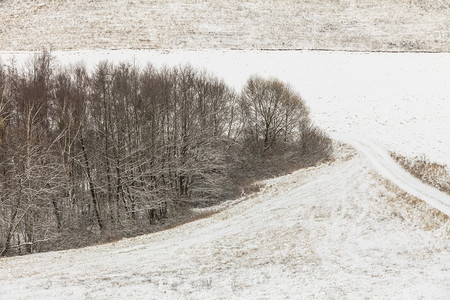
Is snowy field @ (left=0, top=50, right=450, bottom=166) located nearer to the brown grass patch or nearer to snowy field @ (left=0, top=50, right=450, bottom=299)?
snowy field @ (left=0, top=50, right=450, bottom=299)

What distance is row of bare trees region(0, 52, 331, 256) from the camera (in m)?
24.9

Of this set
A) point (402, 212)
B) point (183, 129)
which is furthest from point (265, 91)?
point (402, 212)

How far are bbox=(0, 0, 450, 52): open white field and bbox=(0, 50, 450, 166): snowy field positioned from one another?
10.8ft

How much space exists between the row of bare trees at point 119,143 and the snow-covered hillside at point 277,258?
5332mm

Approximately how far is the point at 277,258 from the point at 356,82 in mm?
34266

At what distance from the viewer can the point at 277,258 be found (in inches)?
748

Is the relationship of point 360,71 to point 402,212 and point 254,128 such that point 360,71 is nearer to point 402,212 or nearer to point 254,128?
point 254,128

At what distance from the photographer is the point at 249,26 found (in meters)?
57.9

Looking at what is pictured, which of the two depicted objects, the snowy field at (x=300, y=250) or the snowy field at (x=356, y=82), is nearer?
the snowy field at (x=300, y=250)

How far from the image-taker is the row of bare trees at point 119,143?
2486cm

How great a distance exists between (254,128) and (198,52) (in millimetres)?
19203

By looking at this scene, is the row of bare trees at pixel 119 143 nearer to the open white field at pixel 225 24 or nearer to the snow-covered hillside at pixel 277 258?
the snow-covered hillside at pixel 277 258

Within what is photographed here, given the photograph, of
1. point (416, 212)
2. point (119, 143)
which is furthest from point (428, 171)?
point (119, 143)

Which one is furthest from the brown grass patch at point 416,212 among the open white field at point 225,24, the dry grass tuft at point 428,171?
the open white field at point 225,24
